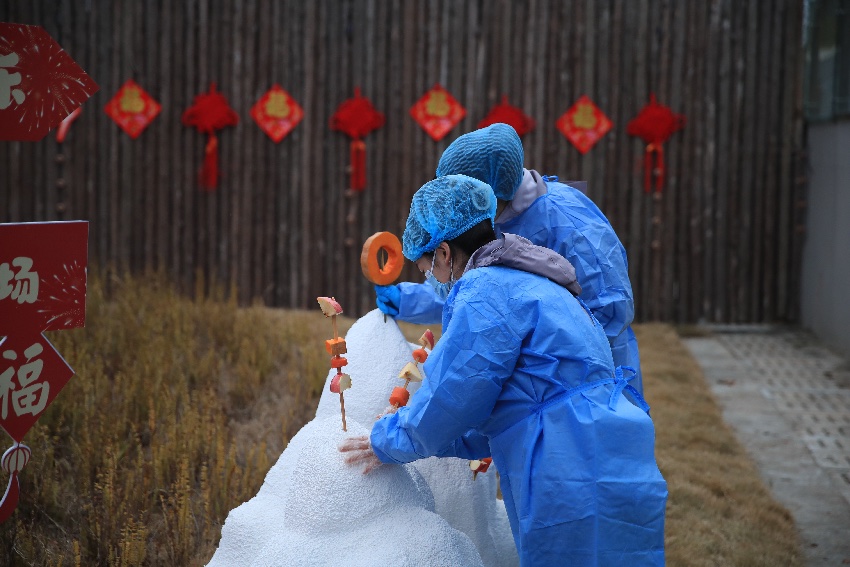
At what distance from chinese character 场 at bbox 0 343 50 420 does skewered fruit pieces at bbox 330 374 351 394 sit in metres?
1.28

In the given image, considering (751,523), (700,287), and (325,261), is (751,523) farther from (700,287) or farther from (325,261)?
(325,261)

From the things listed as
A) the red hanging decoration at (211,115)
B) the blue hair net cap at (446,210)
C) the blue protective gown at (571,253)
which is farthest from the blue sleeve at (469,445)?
the red hanging decoration at (211,115)

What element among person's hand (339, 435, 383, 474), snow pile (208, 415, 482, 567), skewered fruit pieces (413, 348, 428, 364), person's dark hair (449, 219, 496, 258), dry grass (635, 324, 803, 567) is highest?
person's dark hair (449, 219, 496, 258)

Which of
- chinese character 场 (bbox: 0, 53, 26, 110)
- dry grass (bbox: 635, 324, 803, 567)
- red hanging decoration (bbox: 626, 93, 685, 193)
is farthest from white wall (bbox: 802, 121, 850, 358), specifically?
chinese character 场 (bbox: 0, 53, 26, 110)

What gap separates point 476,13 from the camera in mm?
8711

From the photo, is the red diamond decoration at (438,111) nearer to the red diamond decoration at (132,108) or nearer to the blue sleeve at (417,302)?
the red diamond decoration at (132,108)

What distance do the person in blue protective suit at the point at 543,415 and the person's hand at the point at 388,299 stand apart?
76 centimetres

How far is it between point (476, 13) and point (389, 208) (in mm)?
1990

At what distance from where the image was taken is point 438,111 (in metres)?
A: 8.76

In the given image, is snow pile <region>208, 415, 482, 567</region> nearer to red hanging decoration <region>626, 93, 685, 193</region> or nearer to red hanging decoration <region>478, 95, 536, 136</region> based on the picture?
red hanging decoration <region>478, 95, 536, 136</region>

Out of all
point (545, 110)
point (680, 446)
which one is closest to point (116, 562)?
point (680, 446)

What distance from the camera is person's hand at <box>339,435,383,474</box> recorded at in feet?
9.06

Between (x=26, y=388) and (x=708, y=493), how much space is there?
10.9 ft

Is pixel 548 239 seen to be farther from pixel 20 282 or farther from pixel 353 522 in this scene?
pixel 20 282
